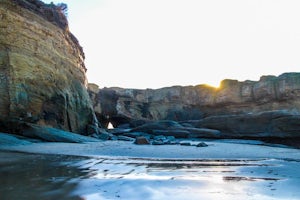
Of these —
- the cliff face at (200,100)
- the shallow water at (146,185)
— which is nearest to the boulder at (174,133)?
the shallow water at (146,185)

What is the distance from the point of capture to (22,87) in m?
10.6

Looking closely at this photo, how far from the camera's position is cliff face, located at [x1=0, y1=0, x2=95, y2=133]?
1025 centimetres

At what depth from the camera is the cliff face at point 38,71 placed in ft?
33.6

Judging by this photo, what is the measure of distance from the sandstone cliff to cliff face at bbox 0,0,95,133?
16348mm

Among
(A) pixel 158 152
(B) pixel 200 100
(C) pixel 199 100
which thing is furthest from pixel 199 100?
(A) pixel 158 152

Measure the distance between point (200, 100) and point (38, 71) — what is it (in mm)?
24393

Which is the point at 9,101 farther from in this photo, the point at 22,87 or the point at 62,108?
the point at 62,108

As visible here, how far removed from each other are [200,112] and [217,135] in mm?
19158

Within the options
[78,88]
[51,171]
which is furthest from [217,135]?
[51,171]

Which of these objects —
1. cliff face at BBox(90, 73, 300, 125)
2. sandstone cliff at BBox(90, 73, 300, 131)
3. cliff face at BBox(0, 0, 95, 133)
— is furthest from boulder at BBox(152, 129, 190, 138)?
cliff face at BBox(90, 73, 300, 125)

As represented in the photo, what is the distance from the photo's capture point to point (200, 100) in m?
33.6

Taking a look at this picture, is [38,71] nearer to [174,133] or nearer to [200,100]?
[174,133]

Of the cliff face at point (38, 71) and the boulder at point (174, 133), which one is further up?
the cliff face at point (38, 71)

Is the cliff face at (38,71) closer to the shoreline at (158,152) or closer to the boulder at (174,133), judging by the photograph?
the shoreline at (158,152)
